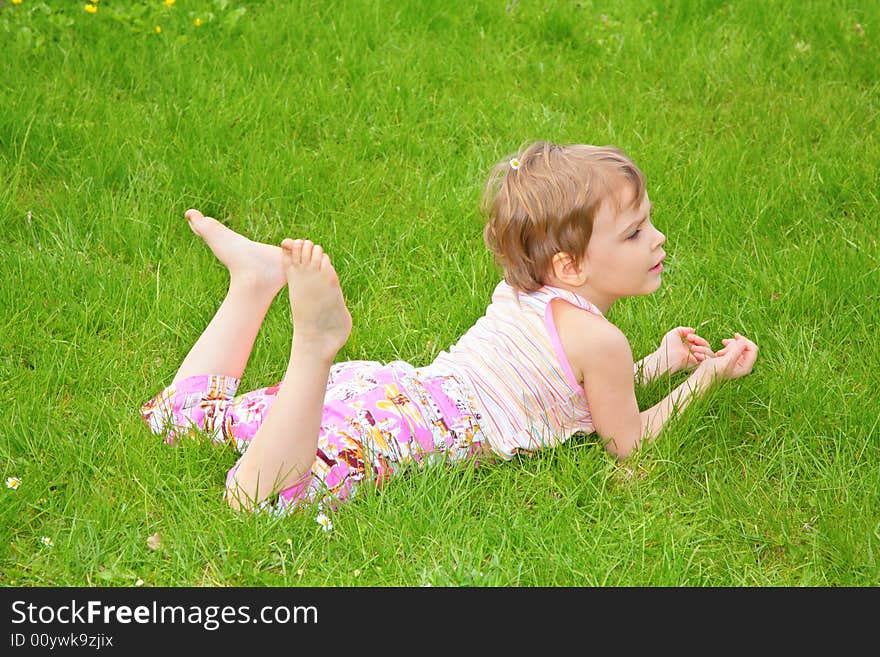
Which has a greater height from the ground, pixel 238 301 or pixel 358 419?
pixel 238 301

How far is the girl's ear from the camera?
8.86ft

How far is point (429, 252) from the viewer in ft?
11.8

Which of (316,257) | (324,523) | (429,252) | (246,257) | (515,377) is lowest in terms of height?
(324,523)

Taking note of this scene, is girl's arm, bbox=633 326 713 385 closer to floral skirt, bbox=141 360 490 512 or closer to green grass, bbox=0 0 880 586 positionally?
green grass, bbox=0 0 880 586

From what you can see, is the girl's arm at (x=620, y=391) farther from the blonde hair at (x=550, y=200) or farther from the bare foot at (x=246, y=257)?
the bare foot at (x=246, y=257)

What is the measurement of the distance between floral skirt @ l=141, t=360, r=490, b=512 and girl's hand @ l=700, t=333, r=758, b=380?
69cm

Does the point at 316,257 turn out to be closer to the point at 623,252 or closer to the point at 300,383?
the point at 300,383

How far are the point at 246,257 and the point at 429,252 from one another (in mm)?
811

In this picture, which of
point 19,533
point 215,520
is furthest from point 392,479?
point 19,533

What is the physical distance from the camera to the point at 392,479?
265 centimetres

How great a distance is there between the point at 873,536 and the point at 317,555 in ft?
4.31

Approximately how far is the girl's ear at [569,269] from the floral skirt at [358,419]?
1.31 ft

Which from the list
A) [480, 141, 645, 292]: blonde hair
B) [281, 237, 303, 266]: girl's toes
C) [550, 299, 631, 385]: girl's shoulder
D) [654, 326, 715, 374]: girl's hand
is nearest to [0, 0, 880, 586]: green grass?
[654, 326, 715, 374]: girl's hand

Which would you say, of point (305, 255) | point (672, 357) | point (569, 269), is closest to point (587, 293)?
point (569, 269)
